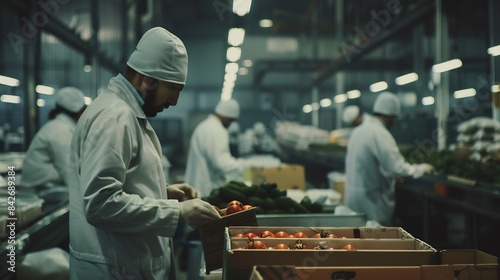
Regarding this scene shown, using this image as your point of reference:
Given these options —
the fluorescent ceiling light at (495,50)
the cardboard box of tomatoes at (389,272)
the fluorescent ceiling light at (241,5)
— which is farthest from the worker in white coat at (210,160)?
the cardboard box of tomatoes at (389,272)

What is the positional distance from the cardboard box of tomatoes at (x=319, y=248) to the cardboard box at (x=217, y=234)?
98 millimetres

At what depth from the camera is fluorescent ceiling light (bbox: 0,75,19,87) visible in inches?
190

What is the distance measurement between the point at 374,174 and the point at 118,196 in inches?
153

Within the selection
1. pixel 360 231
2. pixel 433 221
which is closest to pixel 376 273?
pixel 360 231

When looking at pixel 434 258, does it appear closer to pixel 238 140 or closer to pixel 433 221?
pixel 433 221

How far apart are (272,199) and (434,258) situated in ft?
6.41

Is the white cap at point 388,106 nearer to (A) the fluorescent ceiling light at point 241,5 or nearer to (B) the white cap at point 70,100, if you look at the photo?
(A) the fluorescent ceiling light at point 241,5

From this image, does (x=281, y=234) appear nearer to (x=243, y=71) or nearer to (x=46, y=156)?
(x=46, y=156)

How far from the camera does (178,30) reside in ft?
78.3

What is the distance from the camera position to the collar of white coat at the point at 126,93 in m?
2.38

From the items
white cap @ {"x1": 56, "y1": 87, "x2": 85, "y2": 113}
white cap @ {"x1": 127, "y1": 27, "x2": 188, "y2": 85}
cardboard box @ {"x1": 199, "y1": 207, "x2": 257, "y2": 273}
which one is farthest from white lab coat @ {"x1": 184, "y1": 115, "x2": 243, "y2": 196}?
white cap @ {"x1": 127, "y1": 27, "x2": 188, "y2": 85}

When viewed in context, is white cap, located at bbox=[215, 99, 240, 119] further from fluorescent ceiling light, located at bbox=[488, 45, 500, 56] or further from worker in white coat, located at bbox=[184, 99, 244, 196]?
Answer: fluorescent ceiling light, located at bbox=[488, 45, 500, 56]

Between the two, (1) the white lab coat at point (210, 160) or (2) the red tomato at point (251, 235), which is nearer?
(2) the red tomato at point (251, 235)

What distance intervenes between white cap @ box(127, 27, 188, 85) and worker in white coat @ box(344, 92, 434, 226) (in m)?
3.43
